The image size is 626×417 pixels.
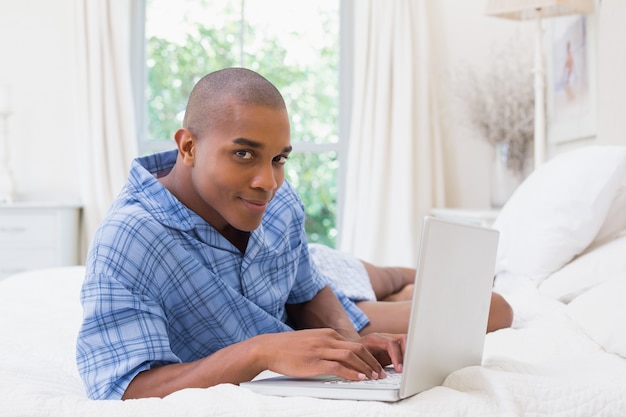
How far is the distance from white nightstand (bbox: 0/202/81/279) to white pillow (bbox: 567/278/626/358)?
298 cm

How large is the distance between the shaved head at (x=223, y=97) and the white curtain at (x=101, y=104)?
129 inches

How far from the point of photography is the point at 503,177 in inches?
153

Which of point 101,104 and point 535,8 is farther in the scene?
point 101,104

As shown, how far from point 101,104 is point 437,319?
3.74 meters

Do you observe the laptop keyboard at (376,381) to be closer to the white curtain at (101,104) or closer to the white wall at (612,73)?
the white wall at (612,73)

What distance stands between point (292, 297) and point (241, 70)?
0.52m

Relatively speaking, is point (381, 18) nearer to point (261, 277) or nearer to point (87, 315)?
point (261, 277)

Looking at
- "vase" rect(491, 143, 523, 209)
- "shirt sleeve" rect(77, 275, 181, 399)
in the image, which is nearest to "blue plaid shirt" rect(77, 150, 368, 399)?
"shirt sleeve" rect(77, 275, 181, 399)

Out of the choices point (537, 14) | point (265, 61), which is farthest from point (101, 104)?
point (537, 14)

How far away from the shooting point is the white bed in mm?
1076

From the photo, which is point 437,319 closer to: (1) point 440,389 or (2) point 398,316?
(1) point 440,389

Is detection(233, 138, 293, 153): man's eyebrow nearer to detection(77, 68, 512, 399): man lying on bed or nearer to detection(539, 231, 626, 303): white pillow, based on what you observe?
detection(77, 68, 512, 399): man lying on bed

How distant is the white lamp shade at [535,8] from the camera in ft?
9.95

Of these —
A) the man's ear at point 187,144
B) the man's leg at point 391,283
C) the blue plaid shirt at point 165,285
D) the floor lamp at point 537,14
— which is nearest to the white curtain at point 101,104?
the floor lamp at point 537,14
